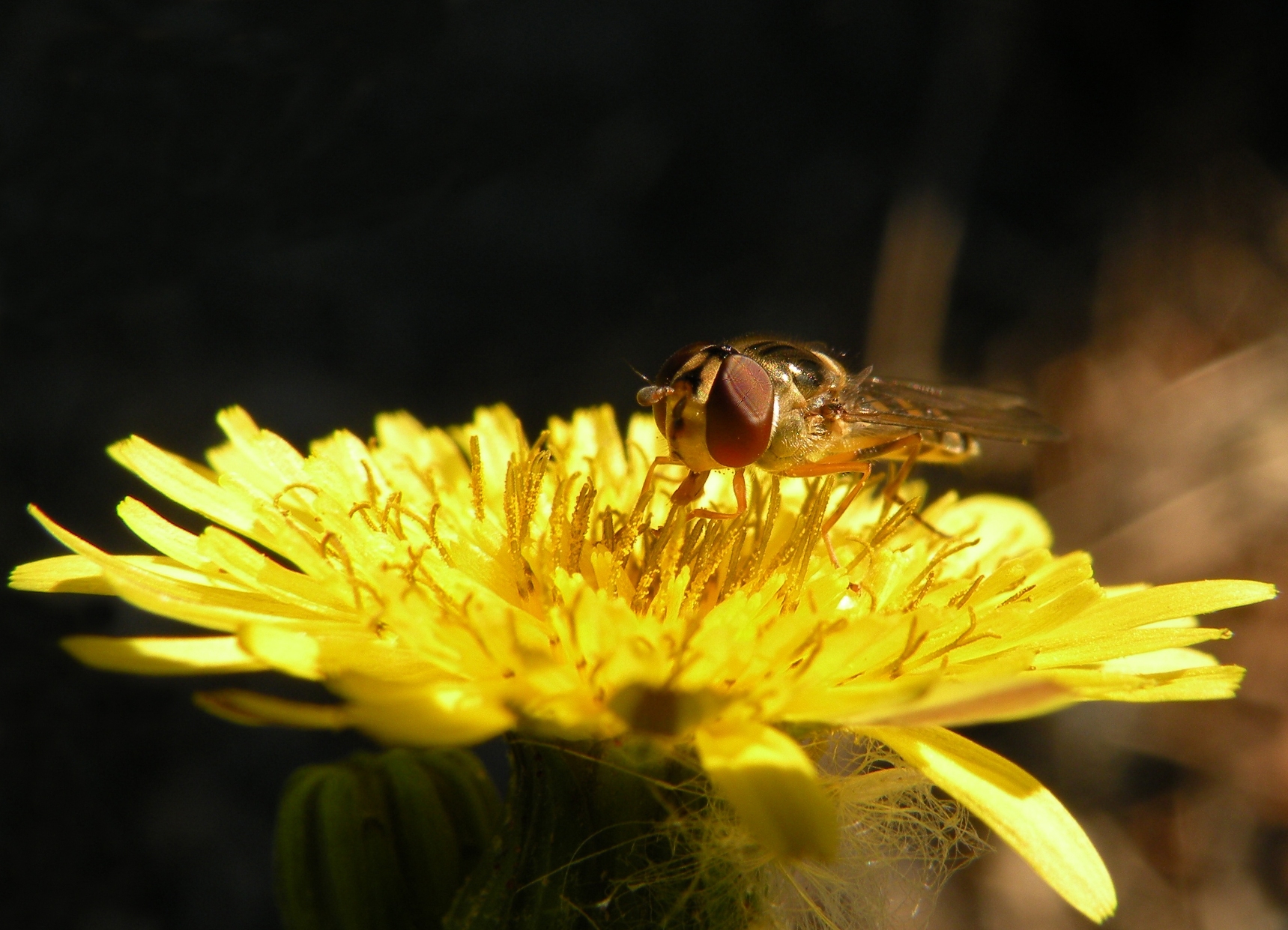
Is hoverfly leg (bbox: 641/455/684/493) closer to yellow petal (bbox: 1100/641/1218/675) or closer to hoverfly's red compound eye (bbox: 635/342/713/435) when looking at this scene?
hoverfly's red compound eye (bbox: 635/342/713/435)

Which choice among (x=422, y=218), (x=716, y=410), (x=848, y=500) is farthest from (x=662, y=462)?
(x=422, y=218)

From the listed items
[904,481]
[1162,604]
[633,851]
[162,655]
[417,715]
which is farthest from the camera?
[904,481]

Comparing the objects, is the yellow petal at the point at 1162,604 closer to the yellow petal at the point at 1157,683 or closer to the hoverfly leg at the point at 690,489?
the yellow petal at the point at 1157,683

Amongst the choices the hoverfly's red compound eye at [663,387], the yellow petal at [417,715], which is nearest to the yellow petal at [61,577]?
the yellow petal at [417,715]

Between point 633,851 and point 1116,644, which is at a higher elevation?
point 1116,644

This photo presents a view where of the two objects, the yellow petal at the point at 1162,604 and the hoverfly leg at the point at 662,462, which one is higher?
the hoverfly leg at the point at 662,462

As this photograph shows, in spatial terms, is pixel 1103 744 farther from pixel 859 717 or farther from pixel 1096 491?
pixel 859 717

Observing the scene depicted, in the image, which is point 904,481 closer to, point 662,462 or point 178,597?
point 662,462
